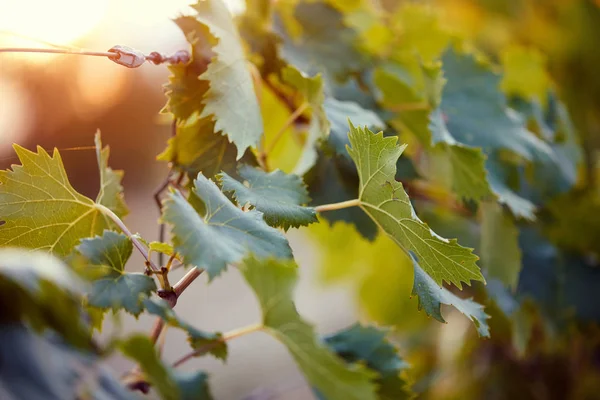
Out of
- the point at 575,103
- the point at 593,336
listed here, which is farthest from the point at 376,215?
the point at 575,103

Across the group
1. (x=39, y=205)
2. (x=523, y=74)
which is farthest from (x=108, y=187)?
(x=523, y=74)

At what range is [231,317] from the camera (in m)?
1.65

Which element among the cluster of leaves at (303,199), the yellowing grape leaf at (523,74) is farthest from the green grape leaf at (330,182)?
the yellowing grape leaf at (523,74)

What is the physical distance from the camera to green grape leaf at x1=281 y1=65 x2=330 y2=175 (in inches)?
19.0

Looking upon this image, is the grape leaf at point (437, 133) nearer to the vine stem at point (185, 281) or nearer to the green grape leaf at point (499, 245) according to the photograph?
the green grape leaf at point (499, 245)

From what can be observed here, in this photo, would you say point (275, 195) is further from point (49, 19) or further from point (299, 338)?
point (49, 19)

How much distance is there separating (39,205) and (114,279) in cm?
10

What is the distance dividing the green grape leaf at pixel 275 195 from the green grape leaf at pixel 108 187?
0.10 meters

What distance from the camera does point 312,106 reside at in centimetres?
52

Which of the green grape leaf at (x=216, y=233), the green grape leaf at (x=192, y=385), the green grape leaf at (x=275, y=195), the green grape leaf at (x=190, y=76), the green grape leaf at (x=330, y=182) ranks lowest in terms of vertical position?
the green grape leaf at (x=330, y=182)

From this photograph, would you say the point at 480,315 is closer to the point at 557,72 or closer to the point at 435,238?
the point at 435,238

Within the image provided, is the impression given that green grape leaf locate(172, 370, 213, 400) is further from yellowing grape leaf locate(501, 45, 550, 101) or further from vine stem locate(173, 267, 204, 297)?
yellowing grape leaf locate(501, 45, 550, 101)

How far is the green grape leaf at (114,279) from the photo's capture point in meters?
0.31

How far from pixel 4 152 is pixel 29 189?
0.25 ft
